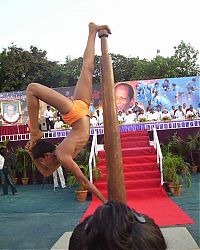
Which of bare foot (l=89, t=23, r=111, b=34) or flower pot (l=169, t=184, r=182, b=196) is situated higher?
bare foot (l=89, t=23, r=111, b=34)

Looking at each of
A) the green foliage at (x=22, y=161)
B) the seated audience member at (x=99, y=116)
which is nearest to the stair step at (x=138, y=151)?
the green foliage at (x=22, y=161)

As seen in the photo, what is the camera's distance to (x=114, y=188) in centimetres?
202

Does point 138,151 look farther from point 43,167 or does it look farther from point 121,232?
point 121,232

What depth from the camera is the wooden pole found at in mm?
2023

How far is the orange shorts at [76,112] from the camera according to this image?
2107 mm

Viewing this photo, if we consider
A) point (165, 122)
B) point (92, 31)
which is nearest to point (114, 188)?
point (92, 31)

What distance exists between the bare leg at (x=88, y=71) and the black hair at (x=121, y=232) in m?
1.46

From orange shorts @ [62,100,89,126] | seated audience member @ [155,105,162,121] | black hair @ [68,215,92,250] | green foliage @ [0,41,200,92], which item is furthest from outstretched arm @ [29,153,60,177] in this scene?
green foliage @ [0,41,200,92]

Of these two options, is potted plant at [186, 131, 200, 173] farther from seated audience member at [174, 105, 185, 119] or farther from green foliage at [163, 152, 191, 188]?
seated audience member at [174, 105, 185, 119]

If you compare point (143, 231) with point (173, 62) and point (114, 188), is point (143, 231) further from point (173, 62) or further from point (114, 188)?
point (173, 62)

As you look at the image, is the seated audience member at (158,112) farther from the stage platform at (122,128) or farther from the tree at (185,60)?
the tree at (185,60)

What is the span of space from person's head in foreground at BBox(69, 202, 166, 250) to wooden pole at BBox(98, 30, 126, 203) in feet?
4.14

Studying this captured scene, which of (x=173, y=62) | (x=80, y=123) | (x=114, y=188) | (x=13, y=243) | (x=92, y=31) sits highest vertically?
(x=173, y=62)

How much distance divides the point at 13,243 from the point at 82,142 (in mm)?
2873
